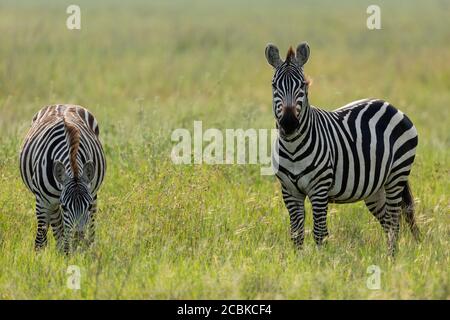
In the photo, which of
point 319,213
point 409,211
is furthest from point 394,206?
point 319,213

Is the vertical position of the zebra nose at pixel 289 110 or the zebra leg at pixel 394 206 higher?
the zebra nose at pixel 289 110

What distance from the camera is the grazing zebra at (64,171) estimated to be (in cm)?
662

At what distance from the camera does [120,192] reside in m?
9.33

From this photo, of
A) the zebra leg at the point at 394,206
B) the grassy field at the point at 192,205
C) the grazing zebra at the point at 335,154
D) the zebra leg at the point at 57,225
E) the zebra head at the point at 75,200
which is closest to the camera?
the grassy field at the point at 192,205

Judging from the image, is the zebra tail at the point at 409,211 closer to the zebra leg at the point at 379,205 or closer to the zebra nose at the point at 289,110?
the zebra leg at the point at 379,205

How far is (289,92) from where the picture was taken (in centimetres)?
693

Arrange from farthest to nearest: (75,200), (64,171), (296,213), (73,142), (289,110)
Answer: (296,213)
(73,142)
(289,110)
(64,171)
(75,200)

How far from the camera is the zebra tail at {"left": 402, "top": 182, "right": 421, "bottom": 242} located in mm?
8234

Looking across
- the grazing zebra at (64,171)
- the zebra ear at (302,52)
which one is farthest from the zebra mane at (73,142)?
the zebra ear at (302,52)

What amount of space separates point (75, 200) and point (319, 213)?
2.20 m

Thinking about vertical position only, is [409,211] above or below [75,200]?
above

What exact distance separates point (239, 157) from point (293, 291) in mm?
4553

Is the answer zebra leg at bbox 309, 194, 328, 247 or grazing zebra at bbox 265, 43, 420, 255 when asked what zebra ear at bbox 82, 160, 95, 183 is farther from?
zebra leg at bbox 309, 194, 328, 247

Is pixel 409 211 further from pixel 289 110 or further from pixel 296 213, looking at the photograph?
pixel 289 110
